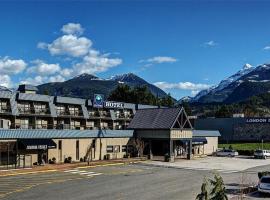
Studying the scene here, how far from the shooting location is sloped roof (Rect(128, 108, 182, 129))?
69.6m

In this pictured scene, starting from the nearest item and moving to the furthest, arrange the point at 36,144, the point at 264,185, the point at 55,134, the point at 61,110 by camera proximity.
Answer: the point at 264,185, the point at 36,144, the point at 55,134, the point at 61,110

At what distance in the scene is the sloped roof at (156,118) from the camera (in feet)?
228

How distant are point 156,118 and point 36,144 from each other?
24486 millimetres

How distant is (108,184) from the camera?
39031mm

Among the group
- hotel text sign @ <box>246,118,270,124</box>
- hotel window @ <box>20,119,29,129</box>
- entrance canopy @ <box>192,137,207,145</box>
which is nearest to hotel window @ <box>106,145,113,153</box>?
hotel window @ <box>20,119,29,129</box>

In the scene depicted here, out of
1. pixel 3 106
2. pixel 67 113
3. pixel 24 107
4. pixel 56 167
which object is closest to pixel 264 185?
pixel 56 167

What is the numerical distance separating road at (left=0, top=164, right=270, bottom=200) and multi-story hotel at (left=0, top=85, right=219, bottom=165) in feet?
23.9

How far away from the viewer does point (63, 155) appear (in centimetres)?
5925

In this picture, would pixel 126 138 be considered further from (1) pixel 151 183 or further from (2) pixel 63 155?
(1) pixel 151 183

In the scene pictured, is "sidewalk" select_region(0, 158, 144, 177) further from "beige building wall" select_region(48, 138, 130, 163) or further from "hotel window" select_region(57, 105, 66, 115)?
"hotel window" select_region(57, 105, 66, 115)

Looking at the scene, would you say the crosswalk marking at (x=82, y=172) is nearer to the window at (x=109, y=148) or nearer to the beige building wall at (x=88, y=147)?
the beige building wall at (x=88, y=147)

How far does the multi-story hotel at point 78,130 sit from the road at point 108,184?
7.30 metres

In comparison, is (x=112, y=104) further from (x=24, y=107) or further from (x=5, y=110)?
(x=5, y=110)

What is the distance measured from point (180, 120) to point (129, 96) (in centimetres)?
6283
